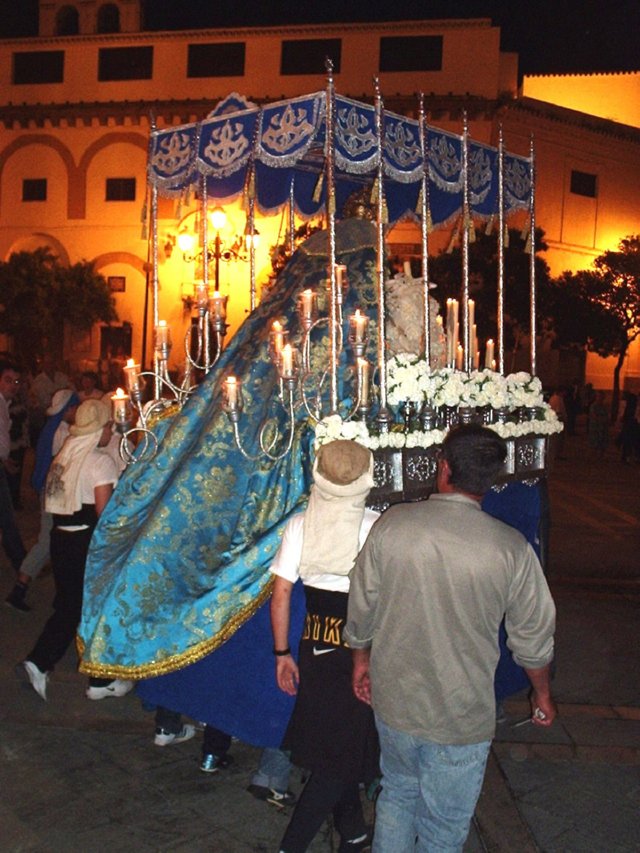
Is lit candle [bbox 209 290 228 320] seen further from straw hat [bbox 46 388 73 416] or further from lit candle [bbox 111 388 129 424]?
straw hat [bbox 46 388 73 416]

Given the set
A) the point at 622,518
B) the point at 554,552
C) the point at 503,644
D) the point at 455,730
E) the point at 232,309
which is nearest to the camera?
the point at 455,730

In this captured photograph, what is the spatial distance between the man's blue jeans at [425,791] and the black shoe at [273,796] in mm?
1180

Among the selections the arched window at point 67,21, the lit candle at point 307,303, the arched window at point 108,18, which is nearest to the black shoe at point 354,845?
the lit candle at point 307,303

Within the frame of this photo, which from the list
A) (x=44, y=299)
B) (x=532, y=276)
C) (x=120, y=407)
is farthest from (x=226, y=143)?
(x=44, y=299)

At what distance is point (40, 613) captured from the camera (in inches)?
288

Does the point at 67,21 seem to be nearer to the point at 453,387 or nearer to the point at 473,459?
the point at 453,387

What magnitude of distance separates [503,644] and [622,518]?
8.77 m

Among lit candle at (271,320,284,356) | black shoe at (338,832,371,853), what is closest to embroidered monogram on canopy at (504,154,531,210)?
lit candle at (271,320,284,356)

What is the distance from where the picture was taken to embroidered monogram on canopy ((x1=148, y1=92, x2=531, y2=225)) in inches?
197

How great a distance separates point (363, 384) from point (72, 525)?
2.00 meters

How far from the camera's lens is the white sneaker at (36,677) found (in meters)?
5.38

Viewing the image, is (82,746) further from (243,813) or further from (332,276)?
(332,276)

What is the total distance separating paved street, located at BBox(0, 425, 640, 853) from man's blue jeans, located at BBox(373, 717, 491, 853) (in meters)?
0.95

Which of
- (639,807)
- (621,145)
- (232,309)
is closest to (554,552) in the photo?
(639,807)
